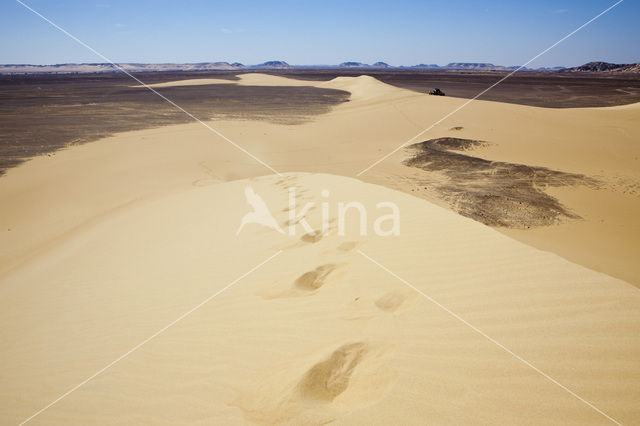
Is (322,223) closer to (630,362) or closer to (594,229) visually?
(630,362)

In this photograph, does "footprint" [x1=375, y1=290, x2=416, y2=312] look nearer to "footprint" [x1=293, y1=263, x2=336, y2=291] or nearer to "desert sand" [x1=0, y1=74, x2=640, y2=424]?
"desert sand" [x1=0, y1=74, x2=640, y2=424]

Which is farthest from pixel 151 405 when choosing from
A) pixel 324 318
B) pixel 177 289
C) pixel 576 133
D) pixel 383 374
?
pixel 576 133

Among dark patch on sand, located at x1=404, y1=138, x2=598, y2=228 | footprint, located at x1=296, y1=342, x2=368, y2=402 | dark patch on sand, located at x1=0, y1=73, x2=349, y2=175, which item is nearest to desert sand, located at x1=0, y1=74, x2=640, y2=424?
footprint, located at x1=296, y1=342, x2=368, y2=402

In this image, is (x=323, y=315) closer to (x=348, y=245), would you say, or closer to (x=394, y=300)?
(x=394, y=300)

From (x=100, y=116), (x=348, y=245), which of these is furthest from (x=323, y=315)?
(x=100, y=116)

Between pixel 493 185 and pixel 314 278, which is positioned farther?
pixel 493 185

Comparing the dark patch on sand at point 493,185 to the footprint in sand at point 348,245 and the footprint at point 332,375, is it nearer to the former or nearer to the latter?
the footprint in sand at point 348,245

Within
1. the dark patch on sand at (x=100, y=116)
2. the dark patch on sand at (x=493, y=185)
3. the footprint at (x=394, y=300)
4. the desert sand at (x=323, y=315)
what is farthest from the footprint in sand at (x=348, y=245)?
the dark patch on sand at (x=100, y=116)
